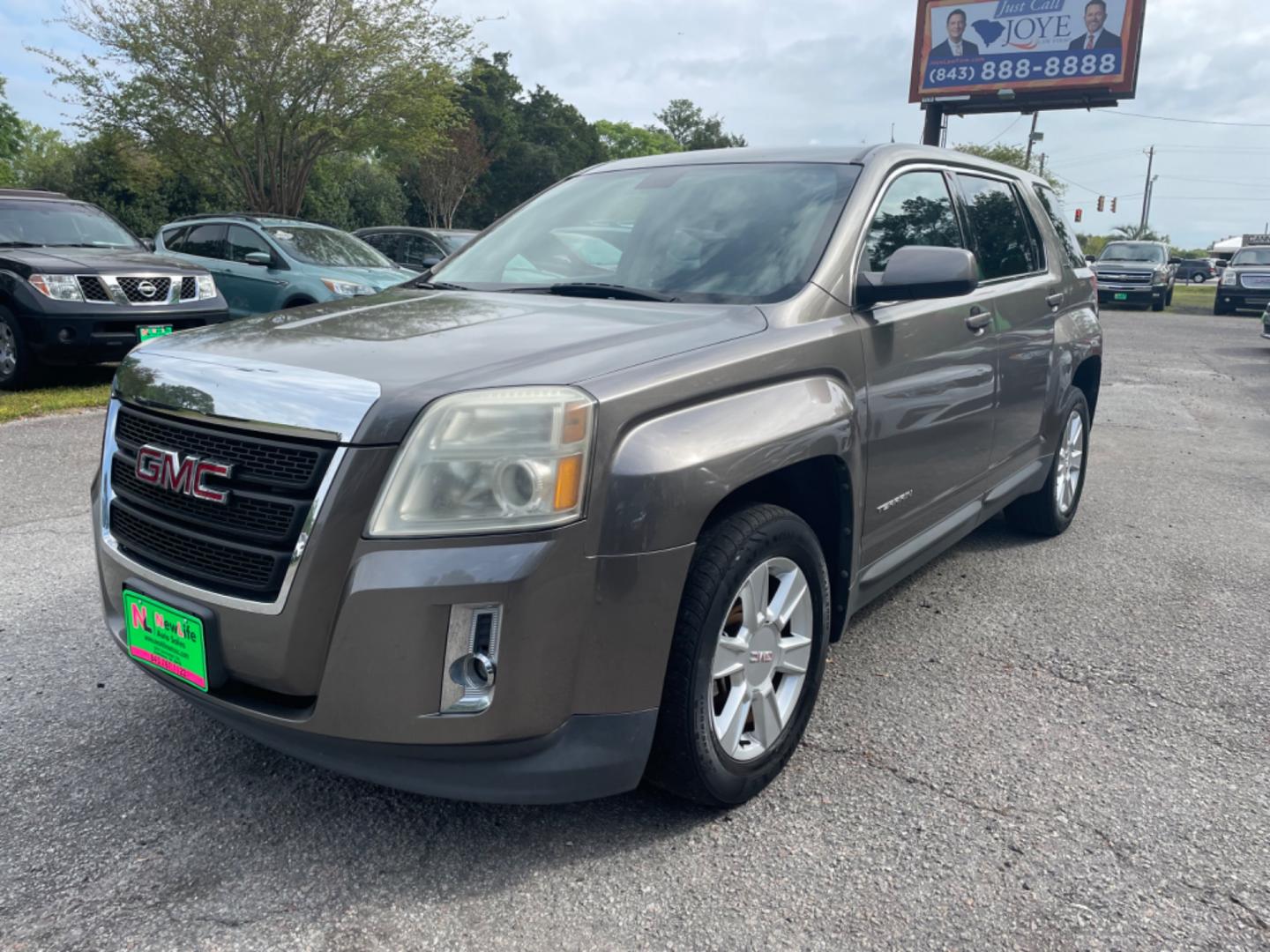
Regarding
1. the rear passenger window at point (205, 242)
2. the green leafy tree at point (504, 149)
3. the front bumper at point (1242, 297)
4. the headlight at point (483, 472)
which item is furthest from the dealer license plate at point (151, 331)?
the green leafy tree at point (504, 149)

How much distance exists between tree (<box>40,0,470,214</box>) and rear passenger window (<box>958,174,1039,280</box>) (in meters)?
16.8

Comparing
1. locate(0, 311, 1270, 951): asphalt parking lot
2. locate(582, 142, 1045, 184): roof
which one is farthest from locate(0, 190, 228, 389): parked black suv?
locate(582, 142, 1045, 184): roof

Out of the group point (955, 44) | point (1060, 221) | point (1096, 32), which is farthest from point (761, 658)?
point (955, 44)

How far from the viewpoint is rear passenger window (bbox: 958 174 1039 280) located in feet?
13.3

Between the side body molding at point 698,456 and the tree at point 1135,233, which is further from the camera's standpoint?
the tree at point 1135,233

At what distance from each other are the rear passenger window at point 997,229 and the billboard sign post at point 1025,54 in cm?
2807

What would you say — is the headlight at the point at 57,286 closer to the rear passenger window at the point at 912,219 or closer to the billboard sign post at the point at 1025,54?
the rear passenger window at the point at 912,219

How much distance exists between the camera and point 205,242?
35.9 ft

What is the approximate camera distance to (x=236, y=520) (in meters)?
2.20

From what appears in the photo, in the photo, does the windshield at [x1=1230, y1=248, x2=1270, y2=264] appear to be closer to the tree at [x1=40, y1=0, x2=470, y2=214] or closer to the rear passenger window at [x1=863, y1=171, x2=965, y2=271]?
the tree at [x1=40, y1=0, x2=470, y2=214]

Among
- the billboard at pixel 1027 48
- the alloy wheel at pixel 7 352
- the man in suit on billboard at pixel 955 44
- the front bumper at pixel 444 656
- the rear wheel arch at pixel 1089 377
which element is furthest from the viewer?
the man in suit on billboard at pixel 955 44

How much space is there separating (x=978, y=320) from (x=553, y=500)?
7.39 feet

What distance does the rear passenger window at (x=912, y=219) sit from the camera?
3244 mm

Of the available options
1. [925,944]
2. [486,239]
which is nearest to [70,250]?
[486,239]
